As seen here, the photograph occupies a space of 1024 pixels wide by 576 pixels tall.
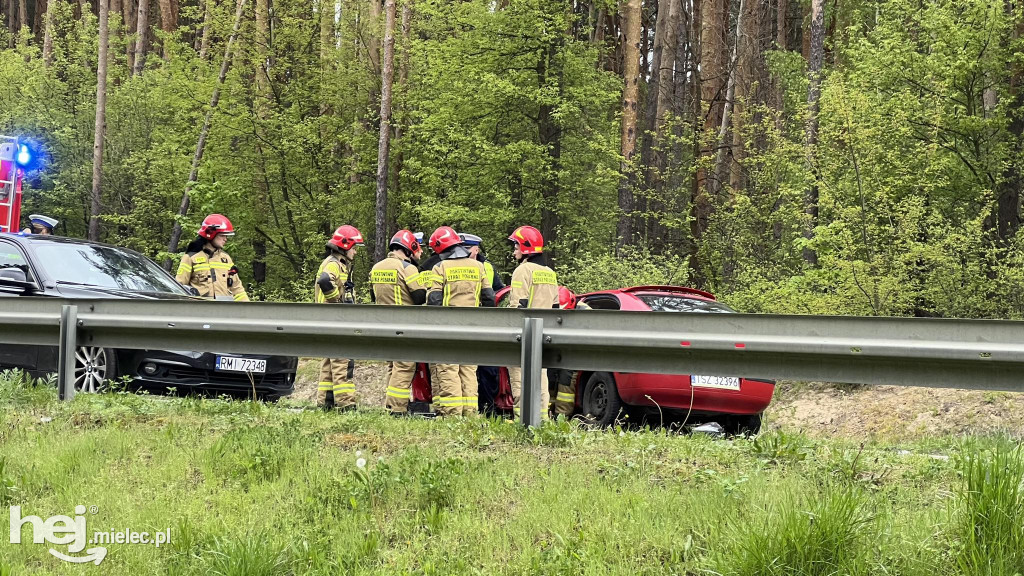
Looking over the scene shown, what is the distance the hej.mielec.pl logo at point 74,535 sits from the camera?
432 centimetres

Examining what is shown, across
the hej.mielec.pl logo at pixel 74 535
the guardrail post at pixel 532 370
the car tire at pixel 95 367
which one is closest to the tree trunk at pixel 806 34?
the car tire at pixel 95 367

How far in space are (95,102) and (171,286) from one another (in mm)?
22879

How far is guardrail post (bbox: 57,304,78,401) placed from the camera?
7.16 m

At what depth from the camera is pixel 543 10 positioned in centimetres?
2284

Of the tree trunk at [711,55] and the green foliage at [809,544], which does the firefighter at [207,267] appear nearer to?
the green foliage at [809,544]

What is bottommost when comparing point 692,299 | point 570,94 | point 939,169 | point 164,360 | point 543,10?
point 164,360

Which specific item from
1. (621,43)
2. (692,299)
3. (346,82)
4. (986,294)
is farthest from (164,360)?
(621,43)

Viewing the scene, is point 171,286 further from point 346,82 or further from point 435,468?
point 346,82

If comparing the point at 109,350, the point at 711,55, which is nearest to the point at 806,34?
the point at 711,55

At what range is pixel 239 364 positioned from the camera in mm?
9430

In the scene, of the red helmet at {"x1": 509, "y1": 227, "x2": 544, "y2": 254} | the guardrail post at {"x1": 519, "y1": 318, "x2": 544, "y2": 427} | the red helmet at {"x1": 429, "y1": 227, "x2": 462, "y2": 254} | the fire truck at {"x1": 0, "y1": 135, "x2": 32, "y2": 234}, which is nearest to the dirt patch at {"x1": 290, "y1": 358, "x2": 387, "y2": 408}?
the fire truck at {"x1": 0, "y1": 135, "x2": 32, "y2": 234}

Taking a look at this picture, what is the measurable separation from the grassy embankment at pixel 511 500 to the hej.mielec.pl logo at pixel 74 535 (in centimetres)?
5

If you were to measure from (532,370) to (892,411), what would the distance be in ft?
26.4

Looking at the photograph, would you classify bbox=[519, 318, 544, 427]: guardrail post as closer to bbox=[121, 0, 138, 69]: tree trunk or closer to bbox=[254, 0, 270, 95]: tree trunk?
bbox=[254, 0, 270, 95]: tree trunk
